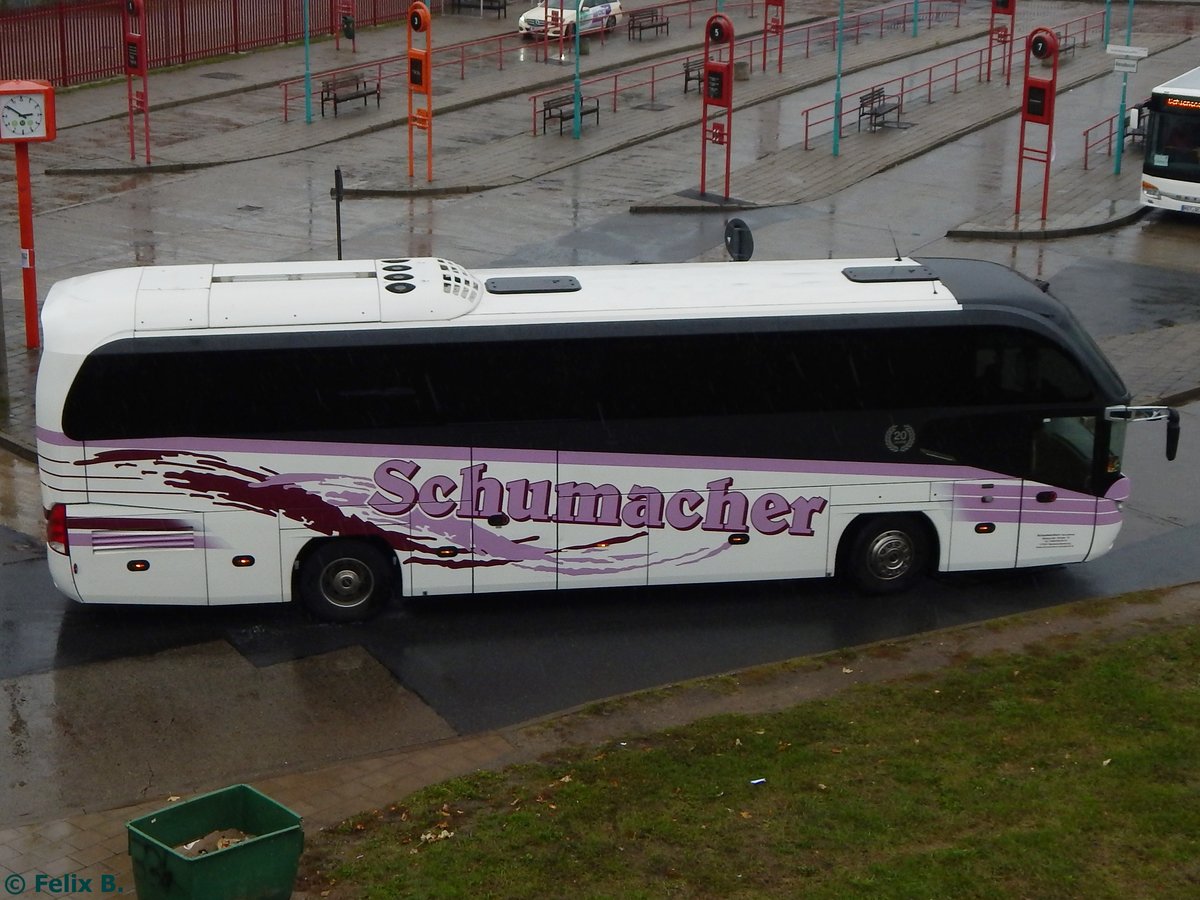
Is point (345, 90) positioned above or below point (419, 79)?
below

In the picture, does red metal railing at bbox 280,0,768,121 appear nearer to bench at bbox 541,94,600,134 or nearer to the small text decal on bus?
bench at bbox 541,94,600,134

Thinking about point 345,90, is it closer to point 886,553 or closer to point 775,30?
point 775,30

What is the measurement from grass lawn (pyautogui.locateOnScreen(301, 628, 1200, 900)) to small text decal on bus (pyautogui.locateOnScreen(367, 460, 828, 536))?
6.68 feet

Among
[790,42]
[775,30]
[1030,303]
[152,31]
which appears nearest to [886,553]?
[1030,303]

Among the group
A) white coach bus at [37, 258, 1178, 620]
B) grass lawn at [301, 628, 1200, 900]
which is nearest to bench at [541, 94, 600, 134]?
white coach bus at [37, 258, 1178, 620]

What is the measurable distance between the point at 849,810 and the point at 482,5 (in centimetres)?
3993

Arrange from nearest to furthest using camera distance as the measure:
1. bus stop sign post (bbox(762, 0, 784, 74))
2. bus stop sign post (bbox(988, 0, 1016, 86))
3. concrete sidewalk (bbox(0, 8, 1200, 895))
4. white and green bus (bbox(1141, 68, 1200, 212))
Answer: concrete sidewalk (bbox(0, 8, 1200, 895)) < white and green bus (bbox(1141, 68, 1200, 212)) < bus stop sign post (bbox(762, 0, 784, 74)) < bus stop sign post (bbox(988, 0, 1016, 86))

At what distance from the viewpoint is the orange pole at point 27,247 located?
19.1 meters

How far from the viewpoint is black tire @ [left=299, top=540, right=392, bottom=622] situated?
12953 mm

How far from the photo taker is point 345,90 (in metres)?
35.7

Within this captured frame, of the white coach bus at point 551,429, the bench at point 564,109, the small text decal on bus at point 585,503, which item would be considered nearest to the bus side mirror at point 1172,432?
the white coach bus at point 551,429

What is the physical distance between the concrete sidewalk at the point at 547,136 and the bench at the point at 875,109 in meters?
0.38

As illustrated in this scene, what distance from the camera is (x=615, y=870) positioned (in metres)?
8.91

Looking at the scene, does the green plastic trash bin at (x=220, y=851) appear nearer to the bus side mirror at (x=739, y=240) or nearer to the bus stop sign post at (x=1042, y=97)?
the bus side mirror at (x=739, y=240)
